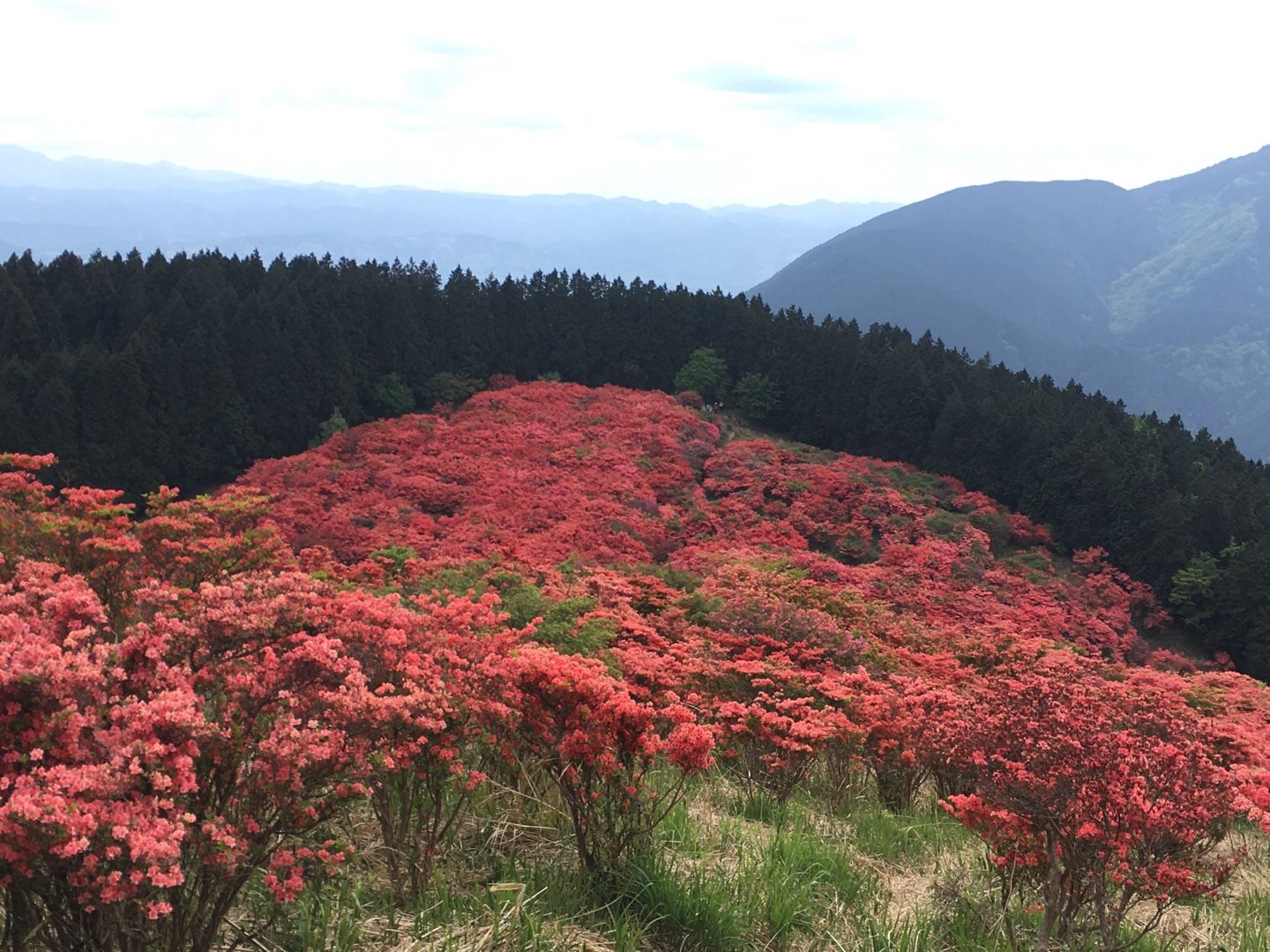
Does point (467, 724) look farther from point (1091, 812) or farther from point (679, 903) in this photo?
point (1091, 812)

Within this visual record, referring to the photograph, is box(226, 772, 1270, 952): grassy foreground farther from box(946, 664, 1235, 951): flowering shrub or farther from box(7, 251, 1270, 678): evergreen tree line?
box(7, 251, 1270, 678): evergreen tree line

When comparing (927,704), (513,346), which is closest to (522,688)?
(927,704)

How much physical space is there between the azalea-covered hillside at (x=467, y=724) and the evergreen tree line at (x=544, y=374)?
43.8 feet

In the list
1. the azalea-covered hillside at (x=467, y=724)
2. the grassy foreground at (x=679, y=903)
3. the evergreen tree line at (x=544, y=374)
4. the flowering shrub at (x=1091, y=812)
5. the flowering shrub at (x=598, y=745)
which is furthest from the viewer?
the evergreen tree line at (x=544, y=374)

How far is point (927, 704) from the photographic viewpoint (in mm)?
9523

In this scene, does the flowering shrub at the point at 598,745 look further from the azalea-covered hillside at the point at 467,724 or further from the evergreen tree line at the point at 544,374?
the evergreen tree line at the point at 544,374

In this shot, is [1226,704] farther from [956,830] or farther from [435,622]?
[435,622]

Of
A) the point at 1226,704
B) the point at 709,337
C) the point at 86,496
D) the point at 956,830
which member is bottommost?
the point at 1226,704

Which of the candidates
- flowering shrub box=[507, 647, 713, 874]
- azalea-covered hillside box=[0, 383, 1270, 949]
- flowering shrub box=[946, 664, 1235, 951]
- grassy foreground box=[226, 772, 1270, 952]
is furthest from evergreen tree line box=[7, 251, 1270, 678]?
flowering shrub box=[507, 647, 713, 874]

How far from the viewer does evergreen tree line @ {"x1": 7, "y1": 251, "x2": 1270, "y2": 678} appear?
28.3m

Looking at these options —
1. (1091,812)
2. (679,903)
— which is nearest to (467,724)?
(679,903)

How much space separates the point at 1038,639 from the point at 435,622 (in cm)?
1417

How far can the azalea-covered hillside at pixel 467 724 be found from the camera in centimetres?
306

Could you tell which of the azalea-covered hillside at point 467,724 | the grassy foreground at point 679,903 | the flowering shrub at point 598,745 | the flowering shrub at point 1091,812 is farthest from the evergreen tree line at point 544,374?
the flowering shrub at point 598,745
